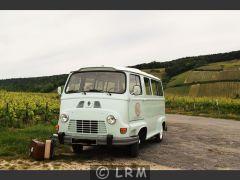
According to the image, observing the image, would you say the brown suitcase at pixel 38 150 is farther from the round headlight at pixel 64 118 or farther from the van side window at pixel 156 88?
the van side window at pixel 156 88

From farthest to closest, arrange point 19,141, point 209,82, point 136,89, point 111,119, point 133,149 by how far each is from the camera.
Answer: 1. point 209,82
2. point 19,141
3. point 136,89
4. point 133,149
5. point 111,119

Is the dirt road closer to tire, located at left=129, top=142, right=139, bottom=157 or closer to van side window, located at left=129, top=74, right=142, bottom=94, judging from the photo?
tire, located at left=129, top=142, right=139, bottom=157

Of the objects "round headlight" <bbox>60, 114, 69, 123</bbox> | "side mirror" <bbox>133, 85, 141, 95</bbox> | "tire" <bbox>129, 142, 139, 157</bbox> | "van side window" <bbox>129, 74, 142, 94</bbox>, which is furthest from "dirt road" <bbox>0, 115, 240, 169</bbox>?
"van side window" <bbox>129, 74, 142, 94</bbox>

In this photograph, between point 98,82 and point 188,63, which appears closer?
point 98,82

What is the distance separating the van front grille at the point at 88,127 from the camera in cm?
1011

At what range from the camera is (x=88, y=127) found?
1018 cm

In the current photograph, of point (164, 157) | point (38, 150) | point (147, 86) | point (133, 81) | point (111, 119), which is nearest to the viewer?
point (38, 150)

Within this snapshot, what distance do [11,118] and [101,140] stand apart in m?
8.62

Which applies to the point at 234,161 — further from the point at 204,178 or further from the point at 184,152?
the point at 204,178

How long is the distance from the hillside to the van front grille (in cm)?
5203

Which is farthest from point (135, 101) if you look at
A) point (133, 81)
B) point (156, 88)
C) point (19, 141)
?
point (19, 141)

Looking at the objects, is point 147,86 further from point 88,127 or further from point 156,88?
point 88,127

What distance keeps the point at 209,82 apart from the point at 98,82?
62257 millimetres

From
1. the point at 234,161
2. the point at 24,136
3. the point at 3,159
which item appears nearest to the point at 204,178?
the point at 234,161
